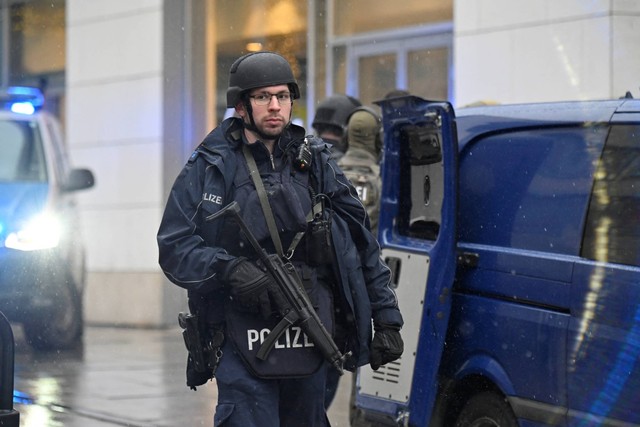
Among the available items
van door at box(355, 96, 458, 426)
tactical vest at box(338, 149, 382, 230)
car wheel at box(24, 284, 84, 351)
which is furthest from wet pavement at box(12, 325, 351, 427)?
van door at box(355, 96, 458, 426)

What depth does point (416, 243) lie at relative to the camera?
6.27 m

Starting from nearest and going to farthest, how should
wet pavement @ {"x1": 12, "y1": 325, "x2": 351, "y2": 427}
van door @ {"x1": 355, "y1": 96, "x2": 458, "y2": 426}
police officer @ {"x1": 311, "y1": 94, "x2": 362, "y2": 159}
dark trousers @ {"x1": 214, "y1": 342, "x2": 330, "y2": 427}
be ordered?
dark trousers @ {"x1": 214, "y1": 342, "x2": 330, "y2": 427} → van door @ {"x1": 355, "y1": 96, "x2": 458, "y2": 426} → wet pavement @ {"x1": 12, "y1": 325, "x2": 351, "y2": 427} → police officer @ {"x1": 311, "y1": 94, "x2": 362, "y2": 159}

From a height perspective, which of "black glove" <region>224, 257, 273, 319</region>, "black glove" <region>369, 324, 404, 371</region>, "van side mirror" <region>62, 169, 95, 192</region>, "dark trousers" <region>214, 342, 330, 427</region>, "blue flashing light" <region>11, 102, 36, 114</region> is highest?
"blue flashing light" <region>11, 102, 36, 114</region>

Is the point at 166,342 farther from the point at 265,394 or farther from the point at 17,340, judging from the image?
the point at 265,394

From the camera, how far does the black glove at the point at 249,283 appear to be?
4.46m

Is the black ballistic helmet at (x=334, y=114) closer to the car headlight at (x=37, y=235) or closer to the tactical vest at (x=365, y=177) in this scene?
the tactical vest at (x=365, y=177)

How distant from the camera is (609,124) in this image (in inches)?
213

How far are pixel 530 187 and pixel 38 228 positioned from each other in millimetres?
6592

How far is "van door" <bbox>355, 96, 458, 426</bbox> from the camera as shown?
5.92 metres

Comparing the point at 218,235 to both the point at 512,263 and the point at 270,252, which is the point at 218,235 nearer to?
the point at 270,252

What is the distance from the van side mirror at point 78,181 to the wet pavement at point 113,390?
1.46 metres

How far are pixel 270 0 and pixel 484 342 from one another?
959cm

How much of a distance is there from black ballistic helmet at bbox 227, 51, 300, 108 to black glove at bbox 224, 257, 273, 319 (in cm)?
62

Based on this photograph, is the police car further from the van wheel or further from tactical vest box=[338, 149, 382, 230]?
the van wheel
